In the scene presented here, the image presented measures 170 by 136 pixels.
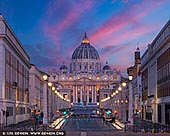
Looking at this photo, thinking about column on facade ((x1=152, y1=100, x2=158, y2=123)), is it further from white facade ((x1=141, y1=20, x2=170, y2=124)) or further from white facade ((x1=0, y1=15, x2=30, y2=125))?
white facade ((x1=0, y1=15, x2=30, y2=125))

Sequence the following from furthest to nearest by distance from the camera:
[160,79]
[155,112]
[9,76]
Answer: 1. [155,112]
2. [160,79]
3. [9,76]

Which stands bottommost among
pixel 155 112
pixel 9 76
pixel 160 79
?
pixel 155 112

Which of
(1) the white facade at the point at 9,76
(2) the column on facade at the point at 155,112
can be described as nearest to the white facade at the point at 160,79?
(2) the column on facade at the point at 155,112

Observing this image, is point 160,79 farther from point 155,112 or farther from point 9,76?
point 9,76

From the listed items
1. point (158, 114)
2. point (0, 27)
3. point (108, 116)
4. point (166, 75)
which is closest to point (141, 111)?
point (108, 116)

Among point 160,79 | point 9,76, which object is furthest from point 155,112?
point 9,76

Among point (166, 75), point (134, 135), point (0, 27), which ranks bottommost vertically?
point (134, 135)

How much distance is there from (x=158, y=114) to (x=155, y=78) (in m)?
8.55

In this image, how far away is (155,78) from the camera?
321 feet

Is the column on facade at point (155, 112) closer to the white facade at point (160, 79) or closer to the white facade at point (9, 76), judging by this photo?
the white facade at point (160, 79)

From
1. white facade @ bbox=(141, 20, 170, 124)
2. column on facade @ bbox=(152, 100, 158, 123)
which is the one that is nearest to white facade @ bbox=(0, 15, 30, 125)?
white facade @ bbox=(141, 20, 170, 124)

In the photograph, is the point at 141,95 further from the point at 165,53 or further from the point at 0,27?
the point at 0,27

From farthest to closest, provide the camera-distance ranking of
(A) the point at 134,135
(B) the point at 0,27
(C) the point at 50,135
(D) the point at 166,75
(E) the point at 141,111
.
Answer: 1. (E) the point at 141,111
2. (D) the point at 166,75
3. (B) the point at 0,27
4. (A) the point at 134,135
5. (C) the point at 50,135

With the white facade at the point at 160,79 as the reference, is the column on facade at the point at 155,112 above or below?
below
